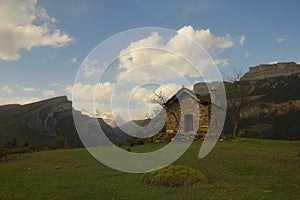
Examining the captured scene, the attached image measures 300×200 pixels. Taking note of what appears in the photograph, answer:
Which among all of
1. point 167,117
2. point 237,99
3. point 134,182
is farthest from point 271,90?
point 134,182

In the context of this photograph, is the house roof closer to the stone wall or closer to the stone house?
the stone house

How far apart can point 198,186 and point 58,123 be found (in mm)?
93061

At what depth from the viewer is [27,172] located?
20.8 metres

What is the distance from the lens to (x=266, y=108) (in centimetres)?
10475

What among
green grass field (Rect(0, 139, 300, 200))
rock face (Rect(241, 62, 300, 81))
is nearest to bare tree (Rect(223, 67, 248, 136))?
green grass field (Rect(0, 139, 300, 200))

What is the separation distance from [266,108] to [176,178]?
319ft

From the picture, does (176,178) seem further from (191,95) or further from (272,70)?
(272,70)

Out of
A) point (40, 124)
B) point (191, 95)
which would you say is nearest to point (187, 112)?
point (191, 95)

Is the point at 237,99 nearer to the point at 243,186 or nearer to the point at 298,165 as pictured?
the point at 298,165

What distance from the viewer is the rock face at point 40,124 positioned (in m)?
83.8

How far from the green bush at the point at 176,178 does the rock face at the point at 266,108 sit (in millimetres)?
41225

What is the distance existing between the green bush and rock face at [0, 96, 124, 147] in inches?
2477

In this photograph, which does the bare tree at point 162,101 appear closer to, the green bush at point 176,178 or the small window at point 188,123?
the small window at point 188,123

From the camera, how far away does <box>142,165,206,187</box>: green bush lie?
1519cm
